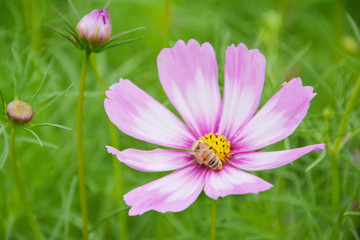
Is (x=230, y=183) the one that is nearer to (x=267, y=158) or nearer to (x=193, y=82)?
(x=267, y=158)

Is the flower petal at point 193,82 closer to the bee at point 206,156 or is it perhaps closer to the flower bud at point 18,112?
the bee at point 206,156

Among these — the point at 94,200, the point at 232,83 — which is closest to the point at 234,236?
the point at 94,200

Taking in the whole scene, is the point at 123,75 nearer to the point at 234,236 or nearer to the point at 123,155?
the point at 234,236

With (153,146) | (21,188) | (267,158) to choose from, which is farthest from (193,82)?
(153,146)

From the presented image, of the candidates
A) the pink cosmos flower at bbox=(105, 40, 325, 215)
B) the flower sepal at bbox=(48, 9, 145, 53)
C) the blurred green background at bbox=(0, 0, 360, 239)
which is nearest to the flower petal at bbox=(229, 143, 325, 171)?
the pink cosmos flower at bbox=(105, 40, 325, 215)

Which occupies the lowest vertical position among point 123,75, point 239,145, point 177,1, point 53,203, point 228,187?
point 228,187
